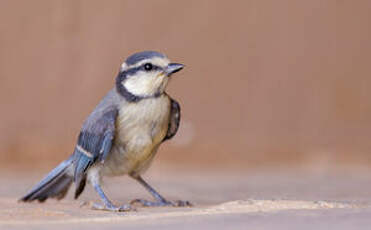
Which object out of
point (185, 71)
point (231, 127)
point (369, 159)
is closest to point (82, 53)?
point (185, 71)

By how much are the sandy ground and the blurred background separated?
0.94 m

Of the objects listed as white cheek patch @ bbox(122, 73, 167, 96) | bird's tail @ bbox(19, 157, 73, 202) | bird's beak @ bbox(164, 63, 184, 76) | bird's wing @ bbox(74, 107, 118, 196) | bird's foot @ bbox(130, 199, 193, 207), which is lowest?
bird's foot @ bbox(130, 199, 193, 207)

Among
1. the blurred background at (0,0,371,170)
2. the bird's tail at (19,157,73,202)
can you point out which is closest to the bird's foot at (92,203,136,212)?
the bird's tail at (19,157,73,202)

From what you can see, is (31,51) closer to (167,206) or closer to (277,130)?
(277,130)

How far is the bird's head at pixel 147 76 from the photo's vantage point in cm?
634

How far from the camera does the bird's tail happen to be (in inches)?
263

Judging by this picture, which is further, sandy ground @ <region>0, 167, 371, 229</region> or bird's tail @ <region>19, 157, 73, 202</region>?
bird's tail @ <region>19, 157, 73, 202</region>

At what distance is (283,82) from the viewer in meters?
12.3

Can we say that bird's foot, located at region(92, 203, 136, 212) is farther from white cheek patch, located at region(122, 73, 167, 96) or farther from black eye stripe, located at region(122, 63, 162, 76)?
black eye stripe, located at region(122, 63, 162, 76)

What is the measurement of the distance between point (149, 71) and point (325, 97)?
258 inches

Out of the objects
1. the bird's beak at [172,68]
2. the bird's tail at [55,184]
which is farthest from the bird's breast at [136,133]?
the bird's tail at [55,184]

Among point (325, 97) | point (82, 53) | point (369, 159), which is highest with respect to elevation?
point (82, 53)

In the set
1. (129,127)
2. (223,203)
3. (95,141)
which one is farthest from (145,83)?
(223,203)

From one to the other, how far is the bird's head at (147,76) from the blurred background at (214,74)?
5134 millimetres
